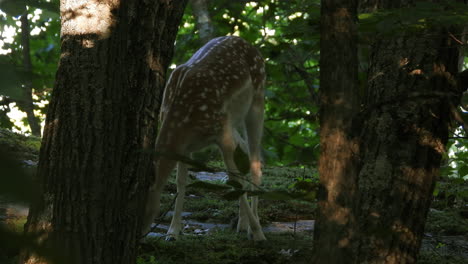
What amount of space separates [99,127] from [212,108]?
2.91 metres

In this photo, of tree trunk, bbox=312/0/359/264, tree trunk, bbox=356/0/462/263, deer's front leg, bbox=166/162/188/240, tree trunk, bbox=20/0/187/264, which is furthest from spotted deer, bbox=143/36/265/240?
tree trunk, bbox=312/0/359/264

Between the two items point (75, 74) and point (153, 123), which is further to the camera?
point (153, 123)

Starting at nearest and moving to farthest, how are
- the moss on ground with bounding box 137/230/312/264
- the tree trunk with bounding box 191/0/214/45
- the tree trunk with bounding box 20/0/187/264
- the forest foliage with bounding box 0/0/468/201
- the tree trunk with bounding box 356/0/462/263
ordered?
the forest foliage with bounding box 0/0/468/201
the tree trunk with bounding box 20/0/187/264
the tree trunk with bounding box 356/0/462/263
the moss on ground with bounding box 137/230/312/264
the tree trunk with bounding box 191/0/214/45

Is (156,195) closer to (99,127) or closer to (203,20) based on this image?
(99,127)

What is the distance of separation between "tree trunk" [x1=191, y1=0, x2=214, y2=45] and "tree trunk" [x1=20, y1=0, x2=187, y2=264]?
5.72 m

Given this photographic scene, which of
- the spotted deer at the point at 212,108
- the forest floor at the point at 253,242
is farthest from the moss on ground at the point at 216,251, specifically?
the spotted deer at the point at 212,108

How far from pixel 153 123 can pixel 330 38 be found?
149 cm

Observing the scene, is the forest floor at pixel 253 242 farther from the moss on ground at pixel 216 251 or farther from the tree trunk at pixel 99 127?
the tree trunk at pixel 99 127

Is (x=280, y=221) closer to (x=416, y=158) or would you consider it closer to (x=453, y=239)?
(x=453, y=239)

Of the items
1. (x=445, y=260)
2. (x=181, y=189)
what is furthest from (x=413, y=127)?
(x=181, y=189)

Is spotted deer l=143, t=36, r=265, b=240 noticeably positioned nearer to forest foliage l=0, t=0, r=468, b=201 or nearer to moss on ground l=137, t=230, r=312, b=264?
moss on ground l=137, t=230, r=312, b=264

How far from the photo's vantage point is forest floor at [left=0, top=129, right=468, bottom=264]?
4.20m

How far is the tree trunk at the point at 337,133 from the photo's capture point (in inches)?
59.7

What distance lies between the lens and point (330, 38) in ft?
5.30
